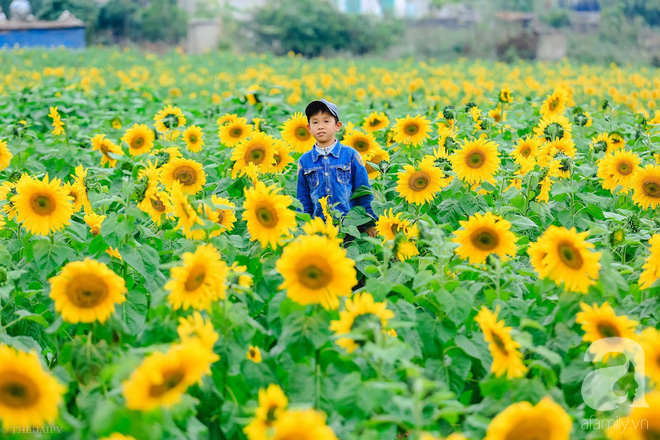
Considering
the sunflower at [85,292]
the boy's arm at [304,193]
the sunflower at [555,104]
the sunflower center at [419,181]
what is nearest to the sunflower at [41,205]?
the sunflower at [85,292]

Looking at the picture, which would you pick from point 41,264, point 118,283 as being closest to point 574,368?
point 118,283

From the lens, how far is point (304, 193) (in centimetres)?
395

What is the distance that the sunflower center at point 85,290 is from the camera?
7.13ft

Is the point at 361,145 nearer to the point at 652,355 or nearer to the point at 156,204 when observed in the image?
the point at 156,204

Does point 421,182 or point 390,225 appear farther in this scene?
point 421,182

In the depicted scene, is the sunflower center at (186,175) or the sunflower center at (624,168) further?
the sunflower center at (624,168)

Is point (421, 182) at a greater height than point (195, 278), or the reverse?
point (195, 278)

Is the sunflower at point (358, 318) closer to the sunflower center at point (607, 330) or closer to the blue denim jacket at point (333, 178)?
the sunflower center at point (607, 330)

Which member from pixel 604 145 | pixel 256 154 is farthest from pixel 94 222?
pixel 604 145

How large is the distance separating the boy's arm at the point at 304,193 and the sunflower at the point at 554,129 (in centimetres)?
156

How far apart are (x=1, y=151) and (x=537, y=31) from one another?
26.5m

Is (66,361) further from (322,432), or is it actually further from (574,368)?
(574,368)

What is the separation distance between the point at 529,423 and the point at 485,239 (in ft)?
3.73

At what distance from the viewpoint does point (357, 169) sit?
3.89 m
